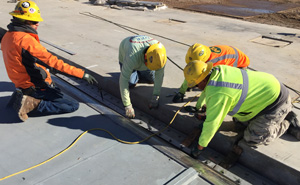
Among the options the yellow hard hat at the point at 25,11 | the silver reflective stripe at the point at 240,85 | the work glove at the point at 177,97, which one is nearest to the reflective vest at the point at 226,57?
the work glove at the point at 177,97

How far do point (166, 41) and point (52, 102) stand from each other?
13.2 ft

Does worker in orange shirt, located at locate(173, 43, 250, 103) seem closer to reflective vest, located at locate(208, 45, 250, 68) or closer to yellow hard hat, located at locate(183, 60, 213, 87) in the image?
reflective vest, located at locate(208, 45, 250, 68)

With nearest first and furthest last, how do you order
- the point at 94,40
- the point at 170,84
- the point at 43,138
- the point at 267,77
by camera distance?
the point at 267,77 < the point at 43,138 < the point at 170,84 < the point at 94,40

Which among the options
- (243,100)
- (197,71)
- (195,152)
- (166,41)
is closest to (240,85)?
(243,100)

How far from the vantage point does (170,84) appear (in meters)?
4.49

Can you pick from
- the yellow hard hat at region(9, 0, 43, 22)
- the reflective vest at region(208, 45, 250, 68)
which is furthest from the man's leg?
the yellow hard hat at region(9, 0, 43, 22)

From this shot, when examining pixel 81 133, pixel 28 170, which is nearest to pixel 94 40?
pixel 81 133

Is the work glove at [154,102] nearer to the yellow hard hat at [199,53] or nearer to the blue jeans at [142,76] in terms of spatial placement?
the blue jeans at [142,76]

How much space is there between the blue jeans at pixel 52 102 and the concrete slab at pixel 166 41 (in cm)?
96

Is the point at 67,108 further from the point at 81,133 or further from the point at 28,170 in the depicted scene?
the point at 28,170

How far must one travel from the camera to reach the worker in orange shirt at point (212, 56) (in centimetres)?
359

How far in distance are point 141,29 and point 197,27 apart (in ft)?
6.17

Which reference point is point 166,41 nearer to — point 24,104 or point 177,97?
point 177,97

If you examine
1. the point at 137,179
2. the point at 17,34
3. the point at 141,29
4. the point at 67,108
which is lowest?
the point at 137,179
